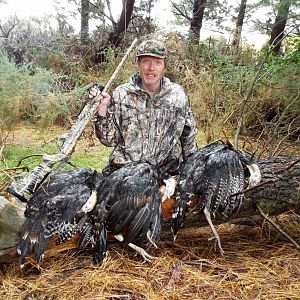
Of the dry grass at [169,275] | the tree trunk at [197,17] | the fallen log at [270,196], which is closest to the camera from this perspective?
the dry grass at [169,275]

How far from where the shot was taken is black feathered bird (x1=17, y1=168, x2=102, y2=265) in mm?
3199

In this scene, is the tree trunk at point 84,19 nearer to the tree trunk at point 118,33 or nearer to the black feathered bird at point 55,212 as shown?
the tree trunk at point 118,33

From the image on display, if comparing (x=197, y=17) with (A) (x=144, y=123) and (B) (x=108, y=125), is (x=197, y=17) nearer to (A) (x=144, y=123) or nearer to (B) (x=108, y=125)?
(A) (x=144, y=123)

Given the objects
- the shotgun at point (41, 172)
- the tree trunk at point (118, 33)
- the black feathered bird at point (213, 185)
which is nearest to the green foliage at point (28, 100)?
the tree trunk at point (118, 33)

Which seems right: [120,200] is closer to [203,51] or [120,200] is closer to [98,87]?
[98,87]

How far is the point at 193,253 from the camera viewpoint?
3.69m

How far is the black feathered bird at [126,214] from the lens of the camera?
3393mm

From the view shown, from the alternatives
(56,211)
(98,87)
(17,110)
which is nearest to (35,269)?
(56,211)

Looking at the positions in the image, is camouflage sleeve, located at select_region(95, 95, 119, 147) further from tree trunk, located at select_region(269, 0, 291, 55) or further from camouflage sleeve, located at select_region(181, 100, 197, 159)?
tree trunk, located at select_region(269, 0, 291, 55)

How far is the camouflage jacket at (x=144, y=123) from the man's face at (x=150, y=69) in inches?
5.7

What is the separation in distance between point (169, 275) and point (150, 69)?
218 cm

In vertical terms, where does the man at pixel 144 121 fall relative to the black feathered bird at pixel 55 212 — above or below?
above

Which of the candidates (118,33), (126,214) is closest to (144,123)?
(126,214)

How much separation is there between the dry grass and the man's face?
174 centimetres
